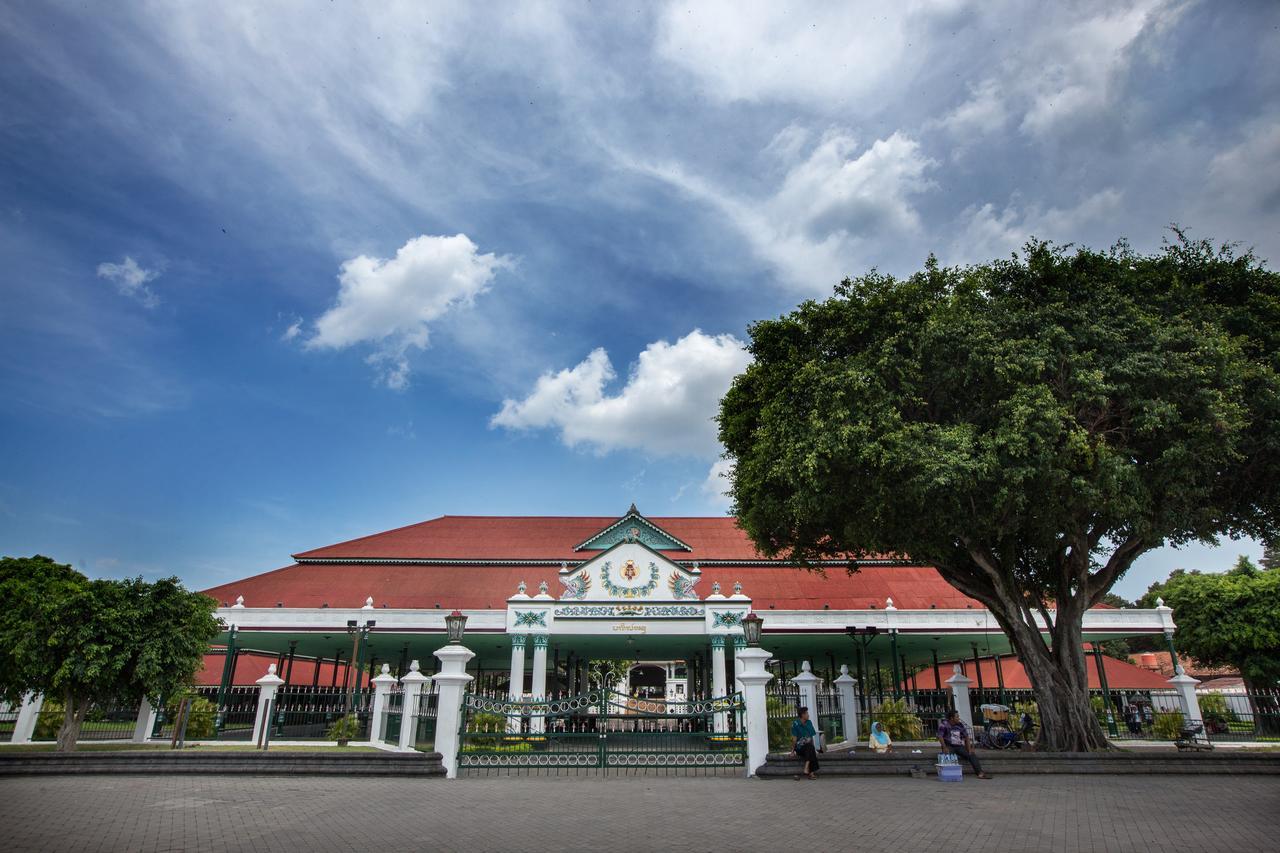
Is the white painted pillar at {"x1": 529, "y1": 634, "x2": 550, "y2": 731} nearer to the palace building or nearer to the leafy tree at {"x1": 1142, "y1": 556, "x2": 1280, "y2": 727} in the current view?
the palace building

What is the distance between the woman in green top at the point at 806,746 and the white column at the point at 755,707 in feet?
1.71

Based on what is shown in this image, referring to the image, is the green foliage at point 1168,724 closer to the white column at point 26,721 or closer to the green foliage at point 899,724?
the green foliage at point 899,724

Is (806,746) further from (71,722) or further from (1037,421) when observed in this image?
(71,722)

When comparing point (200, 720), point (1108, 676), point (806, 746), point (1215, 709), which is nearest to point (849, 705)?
A: point (806, 746)

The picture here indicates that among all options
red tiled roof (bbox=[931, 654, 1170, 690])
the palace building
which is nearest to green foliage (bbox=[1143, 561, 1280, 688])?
red tiled roof (bbox=[931, 654, 1170, 690])

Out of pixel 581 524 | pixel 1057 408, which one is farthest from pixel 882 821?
pixel 581 524

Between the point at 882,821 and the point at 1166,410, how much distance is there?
8694 millimetres

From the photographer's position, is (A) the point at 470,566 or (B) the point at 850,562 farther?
(A) the point at 470,566

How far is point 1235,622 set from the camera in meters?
27.0

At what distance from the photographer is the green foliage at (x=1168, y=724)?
18125 millimetres

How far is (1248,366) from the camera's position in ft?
40.5

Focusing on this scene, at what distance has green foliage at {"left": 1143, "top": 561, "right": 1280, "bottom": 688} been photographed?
86.3 ft

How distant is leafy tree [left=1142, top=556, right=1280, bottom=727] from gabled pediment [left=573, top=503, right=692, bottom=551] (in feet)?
63.6

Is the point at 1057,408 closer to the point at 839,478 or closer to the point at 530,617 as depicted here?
the point at 839,478
